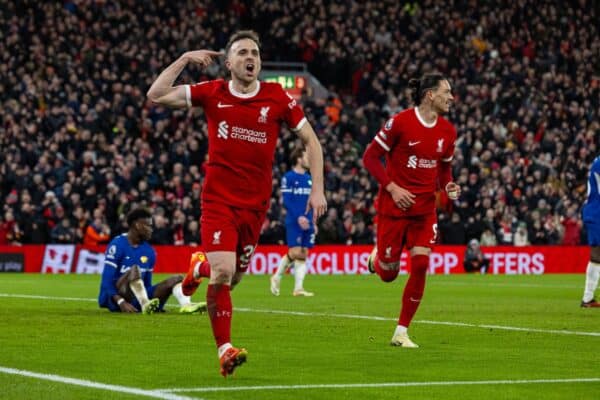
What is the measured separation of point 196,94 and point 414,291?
325 centimetres

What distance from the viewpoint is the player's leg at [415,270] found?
1153 cm

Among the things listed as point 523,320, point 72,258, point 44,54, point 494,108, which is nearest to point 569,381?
point 523,320

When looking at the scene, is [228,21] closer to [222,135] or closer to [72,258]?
[72,258]

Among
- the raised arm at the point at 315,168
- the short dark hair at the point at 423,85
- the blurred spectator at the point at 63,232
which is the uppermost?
the short dark hair at the point at 423,85

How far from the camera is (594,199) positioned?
59.3 ft

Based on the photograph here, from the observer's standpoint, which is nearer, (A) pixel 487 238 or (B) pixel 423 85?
(B) pixel 423 85

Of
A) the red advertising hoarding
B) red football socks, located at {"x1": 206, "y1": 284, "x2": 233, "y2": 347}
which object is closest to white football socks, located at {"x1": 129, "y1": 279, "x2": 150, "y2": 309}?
red football socks, located at {"x1": 206, "y1": 284, "x2": 233, "y2": 347}

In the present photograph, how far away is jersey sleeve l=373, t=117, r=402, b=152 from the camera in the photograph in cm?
1207

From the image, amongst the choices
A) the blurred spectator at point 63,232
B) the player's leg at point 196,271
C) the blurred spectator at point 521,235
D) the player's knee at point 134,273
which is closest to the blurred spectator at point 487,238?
the blurred spectator at point 521,235

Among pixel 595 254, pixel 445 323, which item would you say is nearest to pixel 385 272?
pixel 445 323

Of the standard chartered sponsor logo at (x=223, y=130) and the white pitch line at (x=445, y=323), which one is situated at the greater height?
the standard chartered sponsor logo at (x=223, y=130)

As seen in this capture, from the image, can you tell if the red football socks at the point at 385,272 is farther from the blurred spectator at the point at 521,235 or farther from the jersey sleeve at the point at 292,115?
the blurred spectator at the point at 521,235

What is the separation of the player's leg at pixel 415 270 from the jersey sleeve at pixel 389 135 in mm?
761

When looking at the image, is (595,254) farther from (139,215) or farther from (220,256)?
(220,256)
